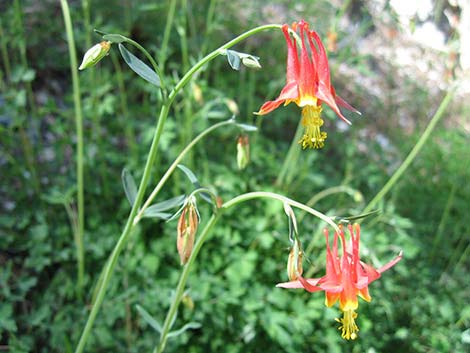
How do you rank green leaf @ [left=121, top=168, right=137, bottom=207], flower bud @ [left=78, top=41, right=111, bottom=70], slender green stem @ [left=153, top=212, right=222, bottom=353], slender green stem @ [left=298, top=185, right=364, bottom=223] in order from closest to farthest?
1. flower bud @ [left=78, top=41, right=111, bottom=70]
2. slender green stem @ [left=153, top=212, right=222, bottom=353]
3. green leaf @ [left=121, top=168, right=137, bottom=207]
4. slender green stem @ [left=298, top=185, right=364, bottom=223]

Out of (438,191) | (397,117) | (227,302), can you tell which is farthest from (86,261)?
(397,117)

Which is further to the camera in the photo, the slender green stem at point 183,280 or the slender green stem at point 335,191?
the slender green stem at point 335,191

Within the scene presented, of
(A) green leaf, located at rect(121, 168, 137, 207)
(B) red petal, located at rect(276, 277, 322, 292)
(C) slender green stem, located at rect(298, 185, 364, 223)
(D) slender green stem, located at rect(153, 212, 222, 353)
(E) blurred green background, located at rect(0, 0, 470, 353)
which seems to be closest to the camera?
(B) red petal, located at rect(276, 277, 322, 292)

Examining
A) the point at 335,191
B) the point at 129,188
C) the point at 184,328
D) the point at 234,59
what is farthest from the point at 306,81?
the point at 335,191

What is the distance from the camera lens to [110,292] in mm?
2215

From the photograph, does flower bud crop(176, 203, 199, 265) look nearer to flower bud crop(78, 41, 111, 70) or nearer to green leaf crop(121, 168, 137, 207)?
green leaf crop(121, 168, 137, 207)

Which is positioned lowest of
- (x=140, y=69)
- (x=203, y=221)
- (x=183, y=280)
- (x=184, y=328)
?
(x=203, y=221)

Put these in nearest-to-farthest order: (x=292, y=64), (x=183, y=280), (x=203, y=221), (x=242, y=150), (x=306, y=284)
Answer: (x=306, y=284), (x=292, y=64), (x=183, y=280), (x=242, y=150), (x=203, y=221)

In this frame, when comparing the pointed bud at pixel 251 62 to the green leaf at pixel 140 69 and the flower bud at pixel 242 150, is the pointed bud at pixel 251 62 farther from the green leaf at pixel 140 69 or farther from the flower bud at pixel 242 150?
the flower bud at pixel 242 150

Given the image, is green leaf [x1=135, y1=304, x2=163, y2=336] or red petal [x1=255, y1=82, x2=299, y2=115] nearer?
red petal [x1=255, y1=82, x2=299, y2=115]

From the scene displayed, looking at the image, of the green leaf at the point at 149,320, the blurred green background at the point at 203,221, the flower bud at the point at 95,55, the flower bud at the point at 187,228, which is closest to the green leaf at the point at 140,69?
the flower bud at the point at 95,55

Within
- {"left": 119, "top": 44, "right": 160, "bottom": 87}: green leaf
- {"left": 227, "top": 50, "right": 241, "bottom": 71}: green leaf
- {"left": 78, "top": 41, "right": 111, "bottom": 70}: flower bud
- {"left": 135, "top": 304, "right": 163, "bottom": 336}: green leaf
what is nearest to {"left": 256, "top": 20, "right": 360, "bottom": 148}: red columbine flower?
{"left": 227, "top": 50, "right": 241, "bottom": 71}: green leaf

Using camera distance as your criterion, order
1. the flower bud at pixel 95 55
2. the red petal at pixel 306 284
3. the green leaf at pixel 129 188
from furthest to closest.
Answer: the green leaf at pixel 129 188 → the flower bud at pixel 95 55 → the red petal at pixel 306 284

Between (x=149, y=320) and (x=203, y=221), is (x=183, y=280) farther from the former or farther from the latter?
(x=203, y=221)
